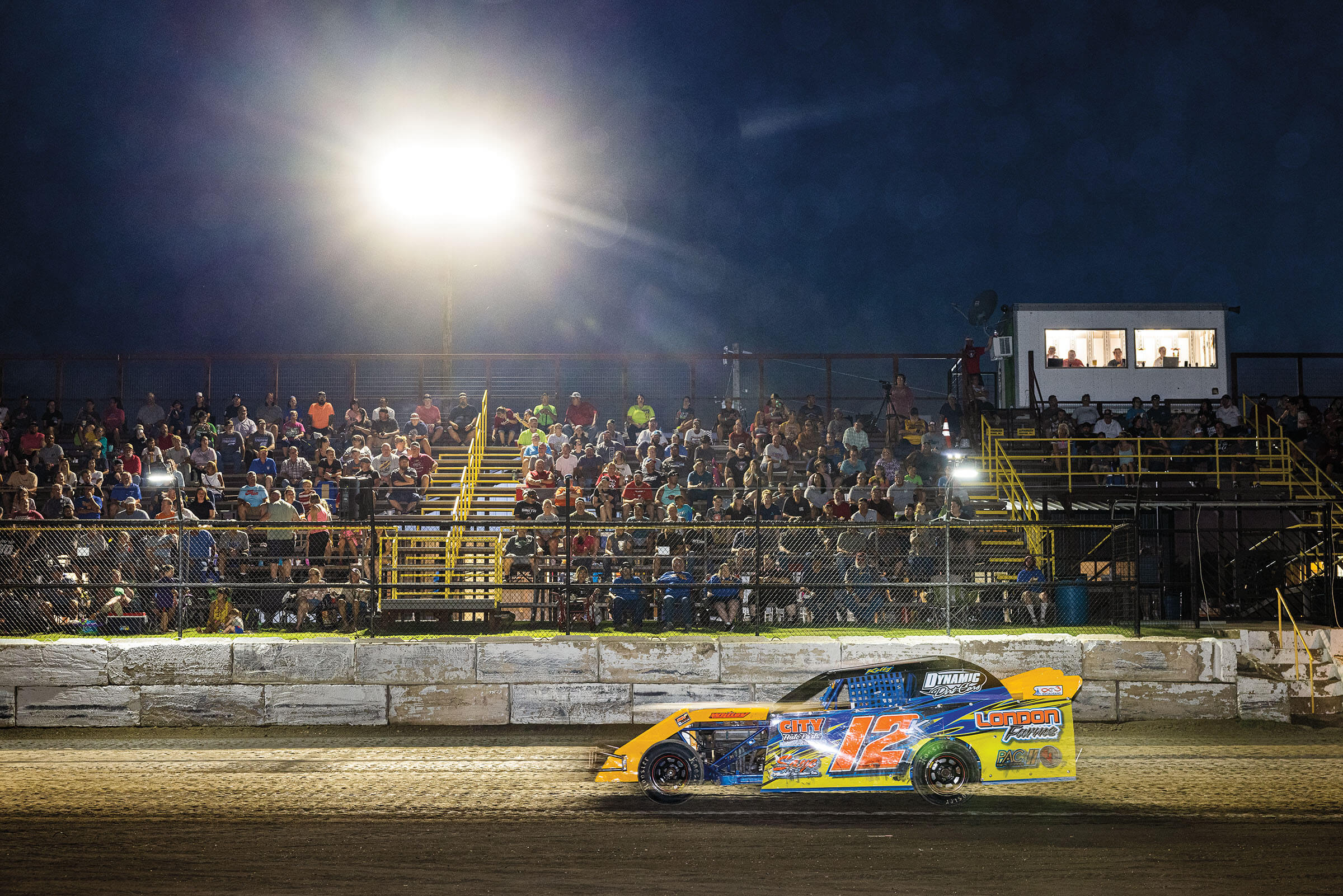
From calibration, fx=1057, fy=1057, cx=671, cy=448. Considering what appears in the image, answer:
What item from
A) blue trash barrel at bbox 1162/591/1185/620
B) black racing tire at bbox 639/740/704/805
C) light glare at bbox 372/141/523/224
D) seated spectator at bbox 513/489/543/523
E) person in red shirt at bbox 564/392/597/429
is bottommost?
black racing tire at bbox 639/740/704/805

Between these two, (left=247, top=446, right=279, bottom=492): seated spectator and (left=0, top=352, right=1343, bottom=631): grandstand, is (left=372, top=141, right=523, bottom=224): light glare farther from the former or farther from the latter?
(left=247, top=446, right=279, bottom=492): seated spectator

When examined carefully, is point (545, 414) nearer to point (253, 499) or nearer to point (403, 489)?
point (403, 489)

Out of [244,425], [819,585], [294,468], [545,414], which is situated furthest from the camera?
[545,414]

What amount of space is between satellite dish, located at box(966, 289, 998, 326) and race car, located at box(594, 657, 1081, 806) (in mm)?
19301

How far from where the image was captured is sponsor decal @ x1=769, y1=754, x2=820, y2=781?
8641mm

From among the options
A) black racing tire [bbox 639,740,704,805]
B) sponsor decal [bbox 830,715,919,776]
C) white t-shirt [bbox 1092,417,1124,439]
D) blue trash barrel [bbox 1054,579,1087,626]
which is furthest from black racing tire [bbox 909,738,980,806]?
white t-shirt [bbox 1092,417,1124,439]

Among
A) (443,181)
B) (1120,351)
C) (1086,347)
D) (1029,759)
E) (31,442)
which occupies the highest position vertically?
(443,181)

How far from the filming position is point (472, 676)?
12359 millimetres

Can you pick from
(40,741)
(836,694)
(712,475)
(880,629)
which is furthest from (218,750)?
(712,475)

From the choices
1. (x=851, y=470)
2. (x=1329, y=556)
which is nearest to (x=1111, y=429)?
(x=851, y=470)

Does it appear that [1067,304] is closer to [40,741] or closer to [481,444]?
[481,444]

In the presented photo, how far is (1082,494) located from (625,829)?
12.7 meters

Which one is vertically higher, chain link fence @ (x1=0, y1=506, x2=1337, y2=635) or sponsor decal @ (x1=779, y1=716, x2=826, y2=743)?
chain link fence @ (x1=0, y1=506, x2=1337, y2=635)

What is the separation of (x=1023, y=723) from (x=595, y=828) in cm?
358
